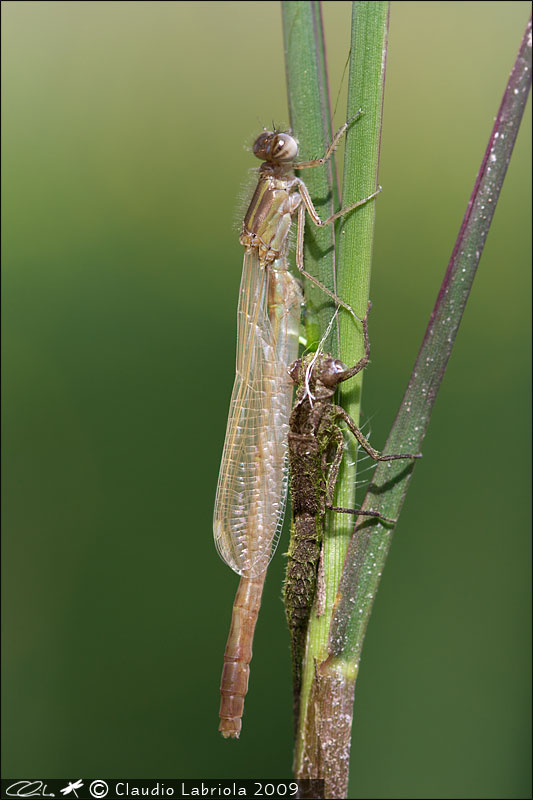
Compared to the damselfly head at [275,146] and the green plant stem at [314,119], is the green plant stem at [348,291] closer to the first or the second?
the green plant stem at [314,119]

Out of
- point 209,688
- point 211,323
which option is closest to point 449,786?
point 209,688

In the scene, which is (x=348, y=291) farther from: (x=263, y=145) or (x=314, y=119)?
(x=263, y=145)

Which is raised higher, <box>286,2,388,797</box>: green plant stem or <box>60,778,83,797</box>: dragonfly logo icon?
<box>286,2,388,797</box>: green plant stem

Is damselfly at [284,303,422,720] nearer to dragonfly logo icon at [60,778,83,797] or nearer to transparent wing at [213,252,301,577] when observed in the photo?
transparent wing at [213,252,301,577]

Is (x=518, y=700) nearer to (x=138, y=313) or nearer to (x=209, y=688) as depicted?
(x=209, y=688)

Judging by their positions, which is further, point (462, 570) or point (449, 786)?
point (462, 570)

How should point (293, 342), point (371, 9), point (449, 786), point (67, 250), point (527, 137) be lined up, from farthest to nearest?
point (67, 250) < point (527, 137) < point (449, 786) < point (293, 342) < point (371, 9)

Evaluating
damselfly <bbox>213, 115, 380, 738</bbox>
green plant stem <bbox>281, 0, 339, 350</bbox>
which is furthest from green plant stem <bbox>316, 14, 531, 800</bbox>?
damselfly <bbox>213, 115, 380, 738</bbox>
